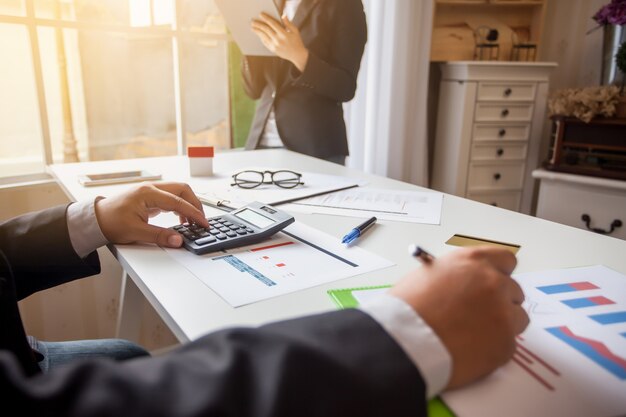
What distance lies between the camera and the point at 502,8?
8.36 ft

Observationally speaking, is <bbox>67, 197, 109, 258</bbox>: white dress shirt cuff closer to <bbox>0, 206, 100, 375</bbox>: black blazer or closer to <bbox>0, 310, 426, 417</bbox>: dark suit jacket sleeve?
<bbox>0, 206, 100, 375</bbox>: black blazer

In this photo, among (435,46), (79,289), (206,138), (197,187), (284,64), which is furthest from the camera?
(435,46)

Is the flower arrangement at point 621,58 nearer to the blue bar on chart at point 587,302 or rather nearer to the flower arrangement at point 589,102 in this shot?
the flower arrangement at point 589,102

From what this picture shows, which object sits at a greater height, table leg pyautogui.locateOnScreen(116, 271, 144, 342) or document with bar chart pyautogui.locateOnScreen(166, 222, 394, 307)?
document with bar chart pyautogui.locateOnScreen(166, 222, 394, 307)

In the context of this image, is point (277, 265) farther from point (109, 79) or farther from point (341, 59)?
point (109, 79)

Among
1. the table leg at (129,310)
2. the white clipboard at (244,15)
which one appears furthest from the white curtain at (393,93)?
the table leg at (129,310)

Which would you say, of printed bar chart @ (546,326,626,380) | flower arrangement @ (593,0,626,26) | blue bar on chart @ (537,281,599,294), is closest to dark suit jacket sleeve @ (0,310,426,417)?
printed bar chart @ (546,326,626,380)

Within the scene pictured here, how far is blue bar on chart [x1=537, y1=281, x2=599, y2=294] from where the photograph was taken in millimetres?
599

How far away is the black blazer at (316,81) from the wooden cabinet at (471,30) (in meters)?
0.96

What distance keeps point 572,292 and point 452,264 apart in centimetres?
25

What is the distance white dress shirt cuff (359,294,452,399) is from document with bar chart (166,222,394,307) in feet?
0.69

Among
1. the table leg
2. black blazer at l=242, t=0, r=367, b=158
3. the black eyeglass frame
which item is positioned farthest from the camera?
black blazer at l=242, t=0, r=367, b=158

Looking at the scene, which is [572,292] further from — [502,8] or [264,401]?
[502,8]

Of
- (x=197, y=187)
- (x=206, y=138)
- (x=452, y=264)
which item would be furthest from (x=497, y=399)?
(x=206, y=138)
